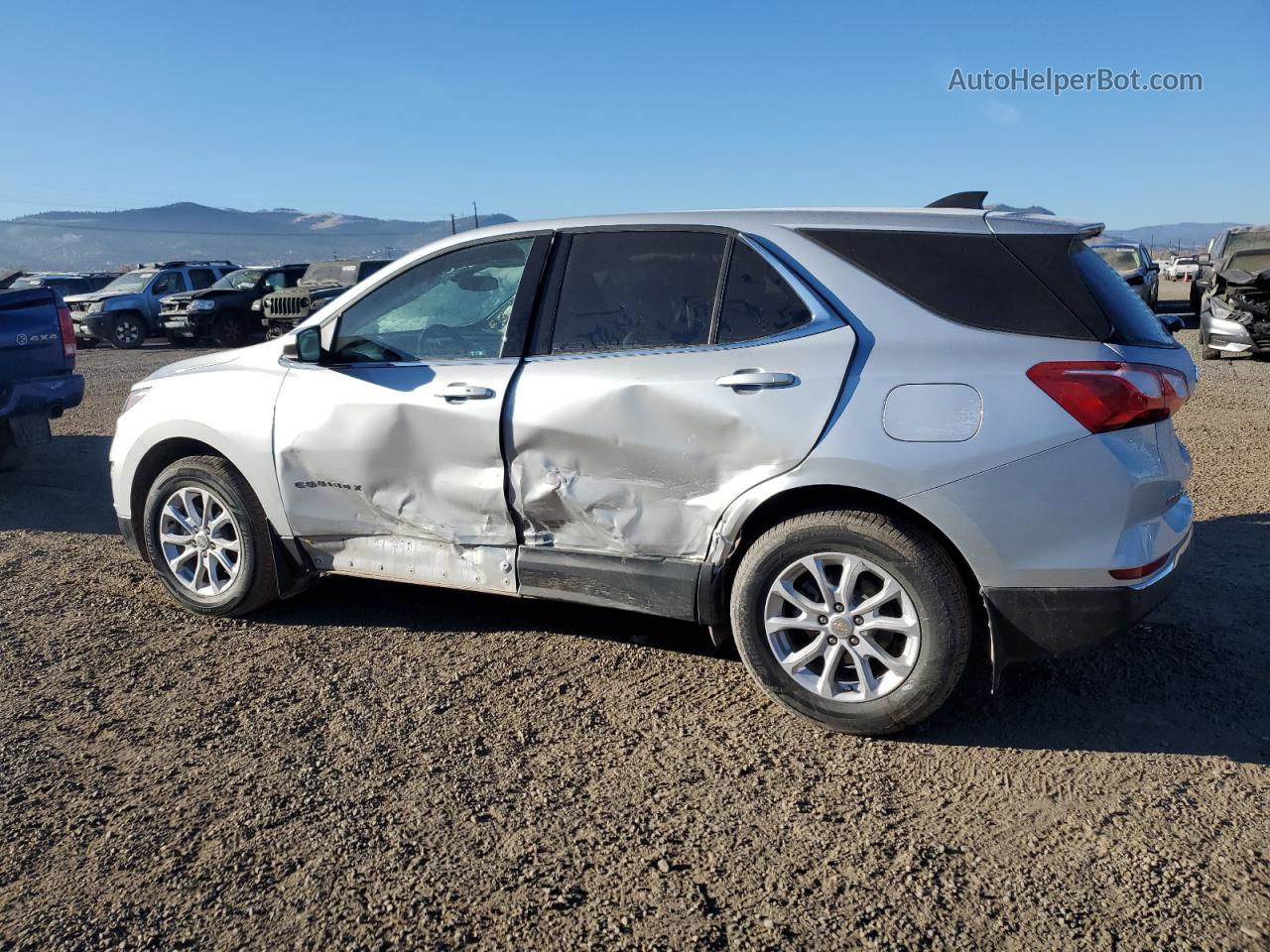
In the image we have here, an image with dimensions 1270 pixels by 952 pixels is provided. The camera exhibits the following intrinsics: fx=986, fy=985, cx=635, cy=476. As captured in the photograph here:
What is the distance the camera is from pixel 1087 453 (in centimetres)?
313

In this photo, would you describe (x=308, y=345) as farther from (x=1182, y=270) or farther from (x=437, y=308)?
(x=1182, y=270)

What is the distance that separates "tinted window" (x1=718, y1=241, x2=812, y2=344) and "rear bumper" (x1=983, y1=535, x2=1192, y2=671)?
3.93ft

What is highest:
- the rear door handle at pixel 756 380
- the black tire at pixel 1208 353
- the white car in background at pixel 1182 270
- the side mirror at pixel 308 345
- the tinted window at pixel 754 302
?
the tinted window at pixel 754 302

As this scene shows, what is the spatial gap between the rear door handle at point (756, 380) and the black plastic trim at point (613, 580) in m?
0.68

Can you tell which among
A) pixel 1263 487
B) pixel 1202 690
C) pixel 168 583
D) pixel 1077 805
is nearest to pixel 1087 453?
pixel 1077 805

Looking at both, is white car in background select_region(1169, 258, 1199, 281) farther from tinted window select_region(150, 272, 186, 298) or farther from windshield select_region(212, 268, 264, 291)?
tinted window select_region(150, 272, 186, 298)

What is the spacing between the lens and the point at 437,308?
4.38 meters

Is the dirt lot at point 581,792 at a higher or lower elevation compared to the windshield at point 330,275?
lower

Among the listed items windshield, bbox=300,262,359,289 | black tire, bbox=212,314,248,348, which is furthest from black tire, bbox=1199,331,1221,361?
black tire, bbox=212,314,248,348

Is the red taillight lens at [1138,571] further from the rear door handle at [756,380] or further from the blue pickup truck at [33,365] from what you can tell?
the blue pickup truck at [33,365]

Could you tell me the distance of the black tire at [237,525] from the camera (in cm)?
458

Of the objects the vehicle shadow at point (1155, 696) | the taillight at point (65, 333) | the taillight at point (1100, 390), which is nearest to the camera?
the taillight at point (1100, 390)

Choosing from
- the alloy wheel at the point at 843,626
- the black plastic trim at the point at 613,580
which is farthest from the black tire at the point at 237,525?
the alloy wheel at the point at 843,626

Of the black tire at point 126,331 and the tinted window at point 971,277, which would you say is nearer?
the tinted window at point 971,277
